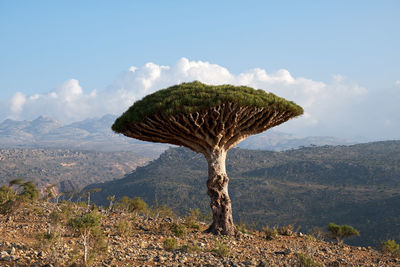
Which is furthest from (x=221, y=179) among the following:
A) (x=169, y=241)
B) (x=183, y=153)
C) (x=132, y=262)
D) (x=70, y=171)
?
(x=70, y=171)

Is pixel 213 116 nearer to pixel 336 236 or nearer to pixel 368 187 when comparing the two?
pixel 336 236

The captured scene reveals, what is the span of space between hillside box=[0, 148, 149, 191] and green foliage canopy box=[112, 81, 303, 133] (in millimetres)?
87461

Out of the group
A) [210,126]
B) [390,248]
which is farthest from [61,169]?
[390,248]

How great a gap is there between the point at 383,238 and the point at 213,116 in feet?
130

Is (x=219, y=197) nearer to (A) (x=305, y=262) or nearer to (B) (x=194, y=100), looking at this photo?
(B) (x=194, y=100)

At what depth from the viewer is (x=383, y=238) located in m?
39.0

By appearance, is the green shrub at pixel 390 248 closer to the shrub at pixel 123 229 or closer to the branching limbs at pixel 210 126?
the branching limbs at pixel 210 126

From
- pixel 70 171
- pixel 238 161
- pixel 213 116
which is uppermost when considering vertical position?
pixel 213 116

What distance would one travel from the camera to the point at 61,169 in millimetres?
150875

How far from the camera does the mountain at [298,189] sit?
48.1 meters

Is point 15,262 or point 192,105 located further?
point 192,105

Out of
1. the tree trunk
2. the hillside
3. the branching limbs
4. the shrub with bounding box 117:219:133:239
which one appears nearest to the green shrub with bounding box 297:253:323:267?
the tree trunk

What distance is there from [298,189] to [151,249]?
61.6 m

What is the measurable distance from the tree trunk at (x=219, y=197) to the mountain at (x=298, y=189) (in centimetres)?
3396
